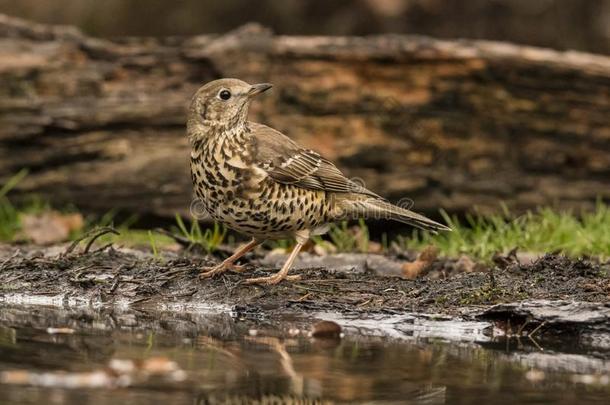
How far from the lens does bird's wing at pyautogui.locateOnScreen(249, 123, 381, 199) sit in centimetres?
688

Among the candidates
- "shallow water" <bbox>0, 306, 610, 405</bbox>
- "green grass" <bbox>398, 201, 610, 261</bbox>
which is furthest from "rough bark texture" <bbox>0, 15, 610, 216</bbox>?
"shallow water" <bbox>0, 306, 610, 405</bbox>

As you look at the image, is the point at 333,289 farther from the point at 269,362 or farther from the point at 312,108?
the point at 312,108

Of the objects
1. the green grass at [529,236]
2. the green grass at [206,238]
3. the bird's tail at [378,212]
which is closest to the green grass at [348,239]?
the green grass at [529,236]

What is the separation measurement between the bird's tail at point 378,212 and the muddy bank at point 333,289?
466mm

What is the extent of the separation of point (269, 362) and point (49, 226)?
5.17m

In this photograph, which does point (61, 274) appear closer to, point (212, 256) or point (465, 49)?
point (212, 256)

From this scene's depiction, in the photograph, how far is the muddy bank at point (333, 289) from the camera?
595cm

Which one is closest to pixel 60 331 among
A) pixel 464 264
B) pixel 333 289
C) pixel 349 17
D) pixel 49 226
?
pixel 333 289

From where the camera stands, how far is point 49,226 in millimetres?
9641

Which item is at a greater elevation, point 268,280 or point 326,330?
point 268,280

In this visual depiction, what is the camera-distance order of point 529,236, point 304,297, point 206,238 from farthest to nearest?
1. point 529,236
2. point 206,238
3. point 304,297

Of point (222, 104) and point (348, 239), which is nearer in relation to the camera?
point (222, 104)

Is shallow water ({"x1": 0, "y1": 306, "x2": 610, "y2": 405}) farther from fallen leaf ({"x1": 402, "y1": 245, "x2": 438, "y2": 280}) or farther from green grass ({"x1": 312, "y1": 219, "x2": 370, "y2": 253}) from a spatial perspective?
green grass ({"x1": 312, "y1": 219, "x2": 370, "y2": 253})

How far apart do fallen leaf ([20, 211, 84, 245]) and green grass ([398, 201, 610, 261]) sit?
2945mm
